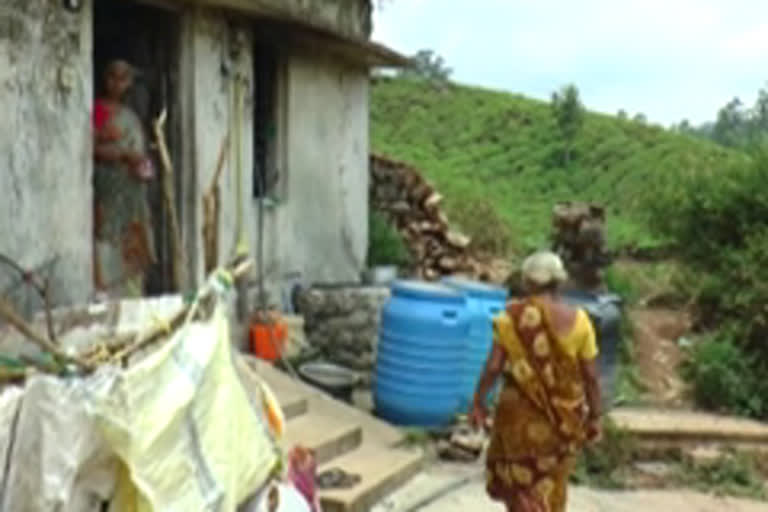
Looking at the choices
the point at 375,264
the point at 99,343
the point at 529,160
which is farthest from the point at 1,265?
the point at 529,160

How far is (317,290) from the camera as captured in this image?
27.4 ft

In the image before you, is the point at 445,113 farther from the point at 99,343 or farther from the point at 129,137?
the point at 99,343

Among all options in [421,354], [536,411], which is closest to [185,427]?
[536,411]

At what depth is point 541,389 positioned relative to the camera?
180 inches

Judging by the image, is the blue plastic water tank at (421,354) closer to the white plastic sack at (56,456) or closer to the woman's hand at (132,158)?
the woman's hand at (132,158)

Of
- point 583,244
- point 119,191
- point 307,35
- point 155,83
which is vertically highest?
point 307,35

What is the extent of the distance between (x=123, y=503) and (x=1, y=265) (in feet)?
11.5

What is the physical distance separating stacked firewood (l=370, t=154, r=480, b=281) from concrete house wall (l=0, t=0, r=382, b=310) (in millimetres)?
2476

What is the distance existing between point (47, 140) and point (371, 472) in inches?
107

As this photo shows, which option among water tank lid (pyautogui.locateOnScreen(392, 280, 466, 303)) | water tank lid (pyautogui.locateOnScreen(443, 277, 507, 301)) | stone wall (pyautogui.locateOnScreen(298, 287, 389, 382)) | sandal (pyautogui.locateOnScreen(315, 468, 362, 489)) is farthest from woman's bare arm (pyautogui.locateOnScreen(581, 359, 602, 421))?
stone wall (pyautogui.locateOnScreen(298, 287, 389, 382))

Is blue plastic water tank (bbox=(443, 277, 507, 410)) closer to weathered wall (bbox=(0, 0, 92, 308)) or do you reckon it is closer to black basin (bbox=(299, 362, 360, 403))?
black basin (bbox=(299, 362, 360, 403))

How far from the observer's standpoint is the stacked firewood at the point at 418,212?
42.2ft

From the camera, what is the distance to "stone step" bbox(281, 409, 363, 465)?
19.8 feet

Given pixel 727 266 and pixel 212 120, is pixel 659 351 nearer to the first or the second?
pixel 727 266
